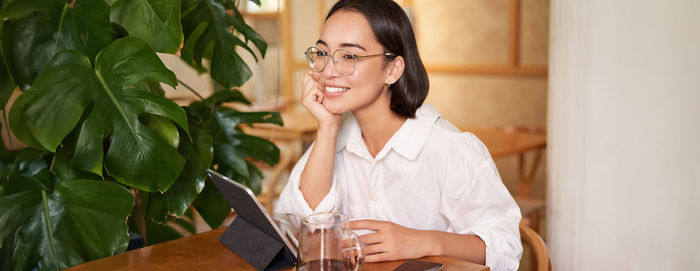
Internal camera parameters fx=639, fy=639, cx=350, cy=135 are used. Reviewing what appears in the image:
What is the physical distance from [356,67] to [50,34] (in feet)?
2.57

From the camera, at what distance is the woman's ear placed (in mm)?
1512

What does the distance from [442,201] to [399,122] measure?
0.74 ft

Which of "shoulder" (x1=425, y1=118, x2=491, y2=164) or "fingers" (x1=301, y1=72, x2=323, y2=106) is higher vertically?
"fingers" (x1=301, y1=72, x2=323, y2=106)

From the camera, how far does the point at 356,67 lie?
4.76 ft

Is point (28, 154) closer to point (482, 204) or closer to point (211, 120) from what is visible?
point (211, 120)

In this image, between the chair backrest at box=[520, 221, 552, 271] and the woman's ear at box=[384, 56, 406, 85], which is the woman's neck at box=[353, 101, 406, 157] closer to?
the woman's ear at box=[384, 56, 406, 85]

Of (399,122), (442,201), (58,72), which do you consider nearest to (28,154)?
(58,72)

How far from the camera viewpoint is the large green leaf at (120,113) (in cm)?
141

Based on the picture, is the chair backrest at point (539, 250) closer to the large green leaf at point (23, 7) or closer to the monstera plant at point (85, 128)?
the monstera plant at point (85, 128)

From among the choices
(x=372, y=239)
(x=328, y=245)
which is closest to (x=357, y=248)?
(x=328, y=245)

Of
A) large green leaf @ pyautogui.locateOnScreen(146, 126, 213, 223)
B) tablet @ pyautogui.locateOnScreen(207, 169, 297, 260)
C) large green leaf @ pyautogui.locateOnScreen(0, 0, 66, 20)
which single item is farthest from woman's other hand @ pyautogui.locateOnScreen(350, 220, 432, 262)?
large green leaf @ pyautogui.locateOnScreen(0, 0, 66, 20)

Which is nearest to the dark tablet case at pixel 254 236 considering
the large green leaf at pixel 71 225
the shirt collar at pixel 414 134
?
the large green leaf at pixel 71 225

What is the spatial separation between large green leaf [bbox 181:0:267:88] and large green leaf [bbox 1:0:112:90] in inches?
13.2

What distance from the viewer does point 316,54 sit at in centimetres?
149
